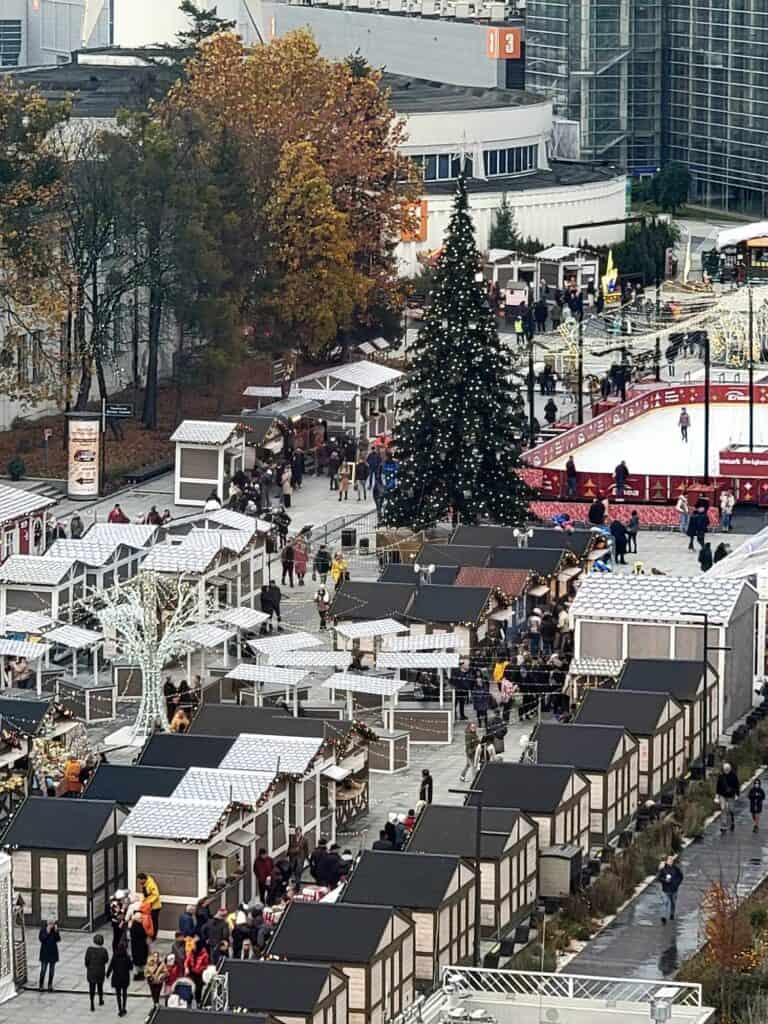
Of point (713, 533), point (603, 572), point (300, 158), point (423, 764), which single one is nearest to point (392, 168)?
point (300, 158)

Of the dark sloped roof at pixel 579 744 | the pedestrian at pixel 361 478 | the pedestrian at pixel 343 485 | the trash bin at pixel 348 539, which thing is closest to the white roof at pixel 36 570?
the trash bin at pixel 348 539

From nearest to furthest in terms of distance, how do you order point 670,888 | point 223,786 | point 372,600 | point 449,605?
point 670,888 → point 223,786 → point 449,605 → point 372,600

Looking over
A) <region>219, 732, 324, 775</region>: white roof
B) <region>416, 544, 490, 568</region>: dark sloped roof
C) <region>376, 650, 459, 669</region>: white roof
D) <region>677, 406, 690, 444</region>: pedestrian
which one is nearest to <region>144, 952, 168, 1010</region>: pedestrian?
<region>219, 732, 324, 775</region>: white roof

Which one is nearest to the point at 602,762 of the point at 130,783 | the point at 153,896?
the point at 130,783

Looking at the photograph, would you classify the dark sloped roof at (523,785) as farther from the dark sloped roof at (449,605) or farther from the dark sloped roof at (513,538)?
the dark sloped roof at (513,538)

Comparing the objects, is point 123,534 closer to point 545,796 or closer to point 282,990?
point 545,796

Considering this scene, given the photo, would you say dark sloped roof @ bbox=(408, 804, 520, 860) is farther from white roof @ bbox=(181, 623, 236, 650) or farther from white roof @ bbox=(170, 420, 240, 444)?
white roof @ bbox=(170, 420, 240, 444)

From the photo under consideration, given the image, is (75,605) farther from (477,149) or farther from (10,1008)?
(477,149)
